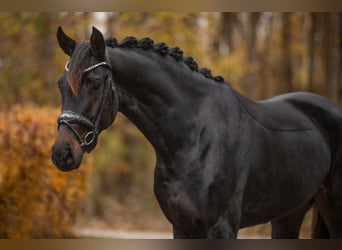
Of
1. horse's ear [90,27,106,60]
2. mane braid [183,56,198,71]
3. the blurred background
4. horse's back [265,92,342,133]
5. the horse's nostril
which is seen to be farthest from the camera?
the blurred background

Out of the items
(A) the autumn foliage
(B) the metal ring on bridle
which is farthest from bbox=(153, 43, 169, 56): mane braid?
(A) the autumn foliage

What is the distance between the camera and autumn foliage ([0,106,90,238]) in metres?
8.31

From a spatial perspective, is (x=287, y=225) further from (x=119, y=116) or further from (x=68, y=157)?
(x=119, y=116)

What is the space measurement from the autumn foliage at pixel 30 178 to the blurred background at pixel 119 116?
0.05ft

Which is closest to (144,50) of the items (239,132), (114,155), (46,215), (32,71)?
(239,132)

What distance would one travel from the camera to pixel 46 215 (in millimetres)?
9094

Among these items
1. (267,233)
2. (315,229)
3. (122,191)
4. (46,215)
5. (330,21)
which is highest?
(330,21)

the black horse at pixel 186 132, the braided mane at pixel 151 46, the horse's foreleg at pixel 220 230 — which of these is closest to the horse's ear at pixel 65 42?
the black horse at pixel 186 132

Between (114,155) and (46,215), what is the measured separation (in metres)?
8.30

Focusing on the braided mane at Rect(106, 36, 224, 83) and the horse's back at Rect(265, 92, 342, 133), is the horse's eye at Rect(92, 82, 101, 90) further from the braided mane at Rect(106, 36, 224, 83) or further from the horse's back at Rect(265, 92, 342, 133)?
the horse's back at Rect(265, 92, 342, 133)

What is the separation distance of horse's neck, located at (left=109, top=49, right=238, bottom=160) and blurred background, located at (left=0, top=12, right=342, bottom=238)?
502 cm

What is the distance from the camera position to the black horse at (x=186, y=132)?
3393 mm

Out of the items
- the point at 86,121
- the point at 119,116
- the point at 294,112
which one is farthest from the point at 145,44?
the point at 119,116

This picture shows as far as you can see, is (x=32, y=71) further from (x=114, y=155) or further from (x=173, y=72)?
(x=173, y=72)
